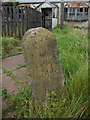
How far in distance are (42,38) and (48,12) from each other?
11.7m

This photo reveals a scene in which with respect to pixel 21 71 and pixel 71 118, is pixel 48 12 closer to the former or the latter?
pixel 21 71

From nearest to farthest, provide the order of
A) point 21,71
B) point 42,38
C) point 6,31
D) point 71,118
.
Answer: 1. point 71,118
2. point 42,38
3. point 21,71
4. point 6,31

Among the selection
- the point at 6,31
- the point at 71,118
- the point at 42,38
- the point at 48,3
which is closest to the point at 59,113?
the point at 71,118

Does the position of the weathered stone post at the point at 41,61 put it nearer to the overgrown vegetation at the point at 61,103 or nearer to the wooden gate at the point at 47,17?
the overgrown vegetation at the point at 61,103

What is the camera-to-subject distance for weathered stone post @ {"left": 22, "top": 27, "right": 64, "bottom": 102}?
1490mm

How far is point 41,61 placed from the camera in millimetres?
1518

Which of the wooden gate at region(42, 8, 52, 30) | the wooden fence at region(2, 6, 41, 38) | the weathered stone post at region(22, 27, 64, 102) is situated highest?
the wooden gate at region(42, 8, 52, 30)

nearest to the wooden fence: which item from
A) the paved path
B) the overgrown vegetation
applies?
the paved path

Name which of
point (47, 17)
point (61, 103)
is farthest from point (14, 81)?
point (47, 17)

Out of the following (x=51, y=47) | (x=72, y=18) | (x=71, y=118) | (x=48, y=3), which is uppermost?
(x=48, y=3)

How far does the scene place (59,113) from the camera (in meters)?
1.26

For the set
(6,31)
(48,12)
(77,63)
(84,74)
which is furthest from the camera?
(48,12)

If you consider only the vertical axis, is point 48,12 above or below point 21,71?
above

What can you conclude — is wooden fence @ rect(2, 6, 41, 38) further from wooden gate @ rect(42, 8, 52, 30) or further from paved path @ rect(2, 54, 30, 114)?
wooden gate @ rect(42, 8, 52, 30)
